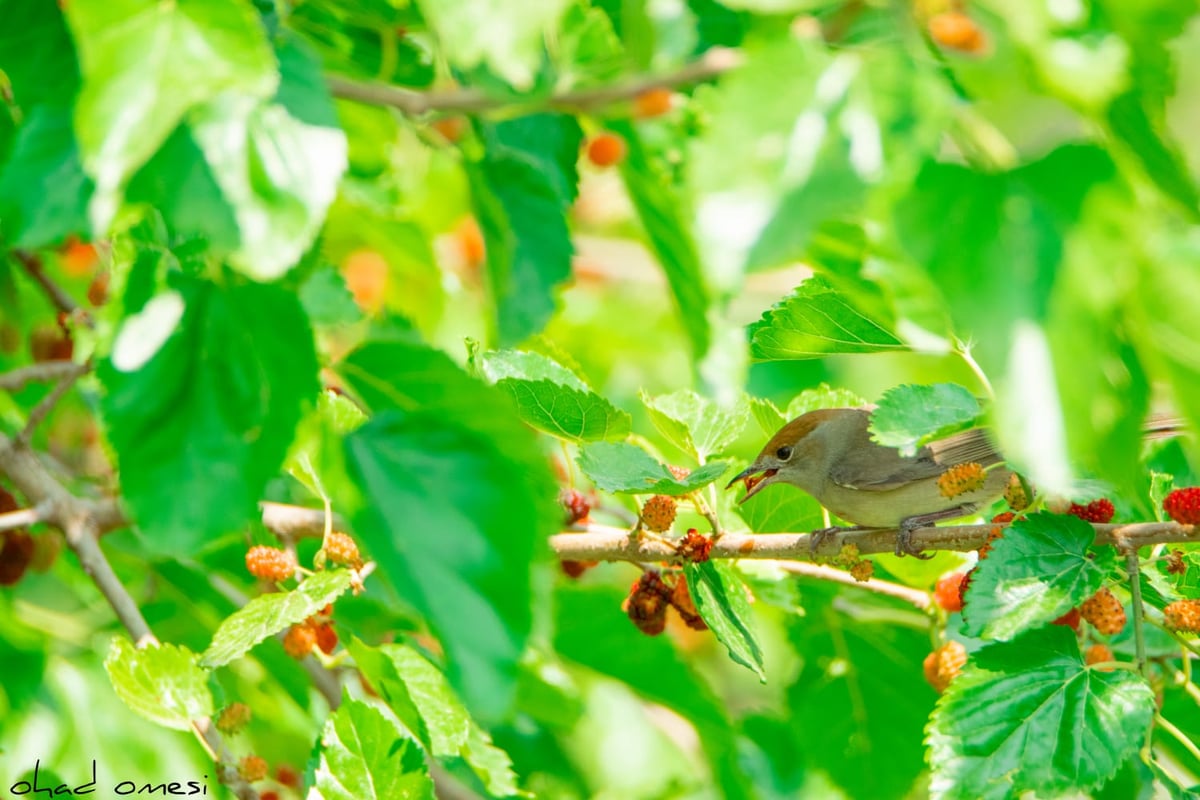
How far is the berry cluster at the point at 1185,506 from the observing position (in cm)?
183

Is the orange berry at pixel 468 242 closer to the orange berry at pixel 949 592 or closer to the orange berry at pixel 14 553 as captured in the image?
the orange berry at pixel 14 553

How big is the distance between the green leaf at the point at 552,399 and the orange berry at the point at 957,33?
96 cm

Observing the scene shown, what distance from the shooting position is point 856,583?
244 cm

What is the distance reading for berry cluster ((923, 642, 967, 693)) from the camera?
2.45 m

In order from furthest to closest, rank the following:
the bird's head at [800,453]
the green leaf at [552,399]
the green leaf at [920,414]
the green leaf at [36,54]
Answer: the bird's head at [800,453] → the green leaf at [552,399] → the green leaf at [920,414] → the green leaf at [36,54]

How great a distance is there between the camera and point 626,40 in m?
1.40

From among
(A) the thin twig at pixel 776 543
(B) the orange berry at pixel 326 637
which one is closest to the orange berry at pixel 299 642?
(B) the orange berry at pixel 326 637

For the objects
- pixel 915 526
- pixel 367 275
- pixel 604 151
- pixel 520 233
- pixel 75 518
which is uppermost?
pixel 520 233

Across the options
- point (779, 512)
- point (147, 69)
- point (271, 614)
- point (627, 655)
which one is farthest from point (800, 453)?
point (147, 69)

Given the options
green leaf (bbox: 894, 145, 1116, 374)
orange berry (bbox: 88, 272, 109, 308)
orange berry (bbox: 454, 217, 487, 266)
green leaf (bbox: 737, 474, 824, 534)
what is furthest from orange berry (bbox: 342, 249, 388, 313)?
green leaf (bbox: 894, 145, 1116, 374)

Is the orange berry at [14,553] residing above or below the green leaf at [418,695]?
below

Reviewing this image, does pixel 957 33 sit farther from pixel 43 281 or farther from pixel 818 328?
pixel 43 281

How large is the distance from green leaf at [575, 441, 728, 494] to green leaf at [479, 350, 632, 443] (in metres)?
0.03

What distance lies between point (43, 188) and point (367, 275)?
2.92 metres
